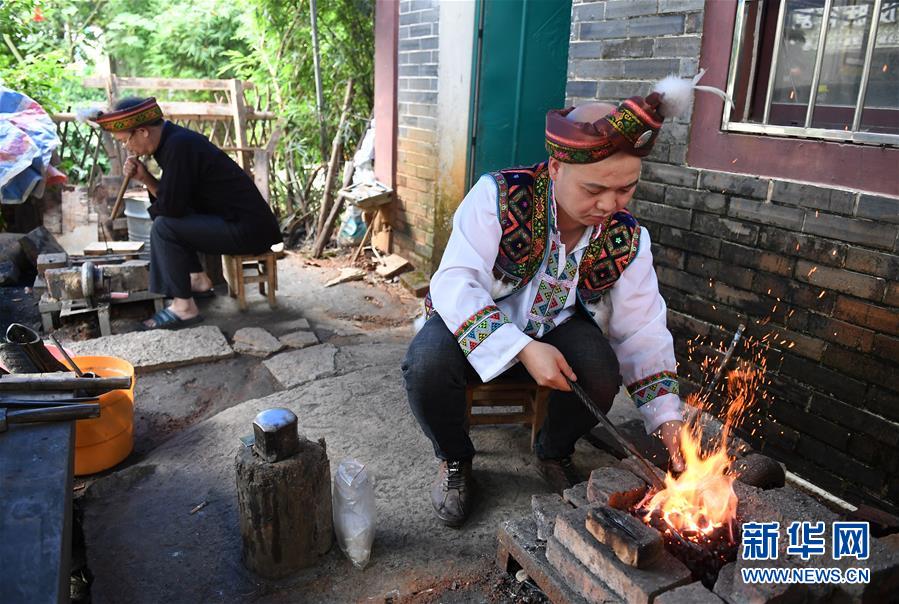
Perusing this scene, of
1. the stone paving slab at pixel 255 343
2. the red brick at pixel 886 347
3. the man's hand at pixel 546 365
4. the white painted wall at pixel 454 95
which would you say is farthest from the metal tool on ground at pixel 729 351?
the white painted wall at pixel 454 95

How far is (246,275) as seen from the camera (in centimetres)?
534

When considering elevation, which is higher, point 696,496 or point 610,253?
point 610,253

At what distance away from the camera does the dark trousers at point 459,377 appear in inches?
92.0

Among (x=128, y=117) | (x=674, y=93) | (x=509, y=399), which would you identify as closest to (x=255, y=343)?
(x=128, y=117)

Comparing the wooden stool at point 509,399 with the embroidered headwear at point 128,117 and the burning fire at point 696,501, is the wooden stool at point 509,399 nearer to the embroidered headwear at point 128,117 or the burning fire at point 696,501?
the burning fire at point 696,501

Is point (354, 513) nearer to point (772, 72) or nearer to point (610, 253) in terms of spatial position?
point (610, 253)

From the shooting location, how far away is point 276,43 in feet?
27.8

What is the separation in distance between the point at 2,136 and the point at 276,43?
3.68m

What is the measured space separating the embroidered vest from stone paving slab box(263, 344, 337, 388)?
6.14 feet

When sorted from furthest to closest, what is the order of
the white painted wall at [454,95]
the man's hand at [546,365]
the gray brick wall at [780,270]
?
the white painted wall at [454,95], the gray brick wall at [780,270], the man's hand at [546,365]

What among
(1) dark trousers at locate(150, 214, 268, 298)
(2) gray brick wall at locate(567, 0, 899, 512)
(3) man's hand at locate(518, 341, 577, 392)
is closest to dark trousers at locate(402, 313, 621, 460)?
(3) man's hand at locate(518, 341, 577, 392)

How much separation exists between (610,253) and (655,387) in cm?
53

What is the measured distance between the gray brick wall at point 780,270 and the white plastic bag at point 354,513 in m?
2.08

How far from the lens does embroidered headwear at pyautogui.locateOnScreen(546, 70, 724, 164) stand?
6.61 ft
